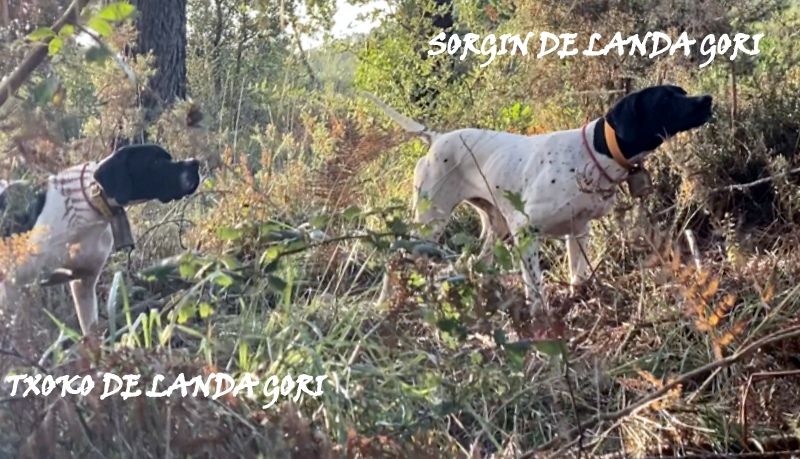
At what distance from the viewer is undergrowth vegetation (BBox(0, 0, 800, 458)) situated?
2412 mm

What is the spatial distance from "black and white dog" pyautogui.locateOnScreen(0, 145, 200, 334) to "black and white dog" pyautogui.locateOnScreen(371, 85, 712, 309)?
0.83 m

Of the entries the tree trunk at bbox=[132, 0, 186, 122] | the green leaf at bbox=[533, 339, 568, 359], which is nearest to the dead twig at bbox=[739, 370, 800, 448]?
the green leaf at bbox=[533, 339, 568, 359]

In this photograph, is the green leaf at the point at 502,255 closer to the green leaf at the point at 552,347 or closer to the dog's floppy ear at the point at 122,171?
the green leaf at the point at 552,347

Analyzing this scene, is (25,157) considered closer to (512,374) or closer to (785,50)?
(512,374)

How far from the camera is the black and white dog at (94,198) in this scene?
3602mm

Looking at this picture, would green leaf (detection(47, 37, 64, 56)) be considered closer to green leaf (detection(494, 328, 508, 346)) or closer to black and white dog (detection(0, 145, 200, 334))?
green leaf (detection(494, 328, 508, 346))

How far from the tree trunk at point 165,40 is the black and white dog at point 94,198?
3064 mm

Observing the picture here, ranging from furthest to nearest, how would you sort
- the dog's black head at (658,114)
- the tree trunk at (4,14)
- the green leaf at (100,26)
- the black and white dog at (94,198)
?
1. the dog's black head at (658,114)
2. the black and white dog at (94,198)
3. the tree trunk at (4,14)
4. the green leaf at (100,26)

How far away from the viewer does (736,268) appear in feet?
12.4

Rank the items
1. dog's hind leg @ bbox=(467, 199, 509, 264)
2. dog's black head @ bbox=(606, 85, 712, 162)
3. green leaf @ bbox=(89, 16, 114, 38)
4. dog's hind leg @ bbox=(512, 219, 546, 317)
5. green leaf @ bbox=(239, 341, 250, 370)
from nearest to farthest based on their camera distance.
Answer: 1. green leaf @ bbox=(89, 16, 114, 38)
2. dog's hind leg @ bbox=(512, 219, 546, 317)
3. green leaf @ bbox=(239, 341, 250, 370)
4. dog's black head @ bbox=(606, 85, 712, 162)
5. dog's hind leg @ bbox=(467, 199, 509, 264)

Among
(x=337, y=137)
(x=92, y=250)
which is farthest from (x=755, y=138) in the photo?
(x=92, y=250)

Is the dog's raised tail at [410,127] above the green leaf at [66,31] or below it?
below

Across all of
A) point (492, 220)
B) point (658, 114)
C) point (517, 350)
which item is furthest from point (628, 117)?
point (517, 350)

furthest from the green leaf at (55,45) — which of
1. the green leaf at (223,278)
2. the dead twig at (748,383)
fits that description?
the dead twig at (748,383)
